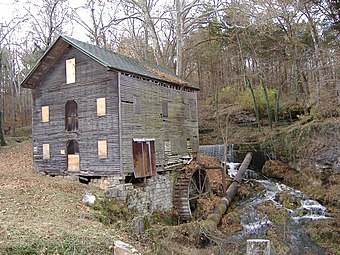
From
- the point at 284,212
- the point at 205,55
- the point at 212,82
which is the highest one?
the point at 205,55

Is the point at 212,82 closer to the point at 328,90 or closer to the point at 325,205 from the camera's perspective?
the point at 328,90

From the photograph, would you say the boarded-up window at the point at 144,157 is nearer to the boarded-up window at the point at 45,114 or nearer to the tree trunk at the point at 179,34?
the boarded-up window at the point at 45,114

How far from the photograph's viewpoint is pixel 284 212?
1417 cm

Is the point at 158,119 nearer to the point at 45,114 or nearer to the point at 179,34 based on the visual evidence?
the point at 45,114

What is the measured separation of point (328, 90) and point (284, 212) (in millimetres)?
6748

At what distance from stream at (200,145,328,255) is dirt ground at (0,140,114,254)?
5.67 meters

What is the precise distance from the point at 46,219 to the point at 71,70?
8616 mm

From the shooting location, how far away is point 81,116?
1490 cm

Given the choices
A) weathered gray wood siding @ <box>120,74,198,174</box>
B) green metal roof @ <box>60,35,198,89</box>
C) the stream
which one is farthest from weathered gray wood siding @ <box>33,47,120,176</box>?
the stream

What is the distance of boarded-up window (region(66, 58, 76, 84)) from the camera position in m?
15.2

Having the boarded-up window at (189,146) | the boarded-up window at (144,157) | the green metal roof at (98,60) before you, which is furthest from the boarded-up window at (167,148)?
the green metal roof at (98,60)

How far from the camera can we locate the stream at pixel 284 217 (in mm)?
11836

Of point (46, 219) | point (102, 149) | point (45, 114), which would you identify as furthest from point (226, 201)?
point (45, 114)

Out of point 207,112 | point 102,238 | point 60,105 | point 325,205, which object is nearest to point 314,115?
point 325,205
